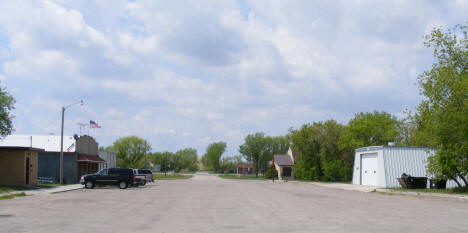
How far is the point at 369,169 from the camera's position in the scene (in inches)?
1649

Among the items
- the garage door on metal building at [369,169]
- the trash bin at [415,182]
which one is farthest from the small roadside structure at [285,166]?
the trash bin at [415,182]

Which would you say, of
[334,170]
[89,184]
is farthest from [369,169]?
[89,184]

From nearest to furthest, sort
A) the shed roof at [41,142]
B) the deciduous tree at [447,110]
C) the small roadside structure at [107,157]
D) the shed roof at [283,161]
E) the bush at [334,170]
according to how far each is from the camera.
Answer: the deciduous tree at [447,110] → the shed roof at [41,142] → the bush at [334,170] → the small roadside structure at [107,157] → the shed roof at [283,161]

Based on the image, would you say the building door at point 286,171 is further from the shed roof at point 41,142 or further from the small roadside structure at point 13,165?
the small roadside structure at point 13,165

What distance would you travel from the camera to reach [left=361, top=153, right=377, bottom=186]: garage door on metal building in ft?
133

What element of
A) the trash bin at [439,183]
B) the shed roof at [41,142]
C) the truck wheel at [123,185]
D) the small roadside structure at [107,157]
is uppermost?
the shed roof at [41,142]

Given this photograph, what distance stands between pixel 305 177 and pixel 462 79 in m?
37.9

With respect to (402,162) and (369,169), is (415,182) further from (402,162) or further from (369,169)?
(369,169)

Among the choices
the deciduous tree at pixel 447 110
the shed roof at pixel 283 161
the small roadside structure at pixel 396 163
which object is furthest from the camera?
the shed roof at pixel 283 161

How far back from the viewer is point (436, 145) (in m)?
29.4

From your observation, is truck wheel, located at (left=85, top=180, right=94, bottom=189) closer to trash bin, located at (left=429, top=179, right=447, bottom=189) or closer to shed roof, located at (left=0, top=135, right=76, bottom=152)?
shed roof, located at (left=0, top=135, right=76, bottom=152)

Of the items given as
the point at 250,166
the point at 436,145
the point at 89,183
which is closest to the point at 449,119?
the point at 436,145

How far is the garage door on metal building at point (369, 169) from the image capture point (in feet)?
133

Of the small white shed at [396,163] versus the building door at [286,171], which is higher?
the small white shed at [396,163]
